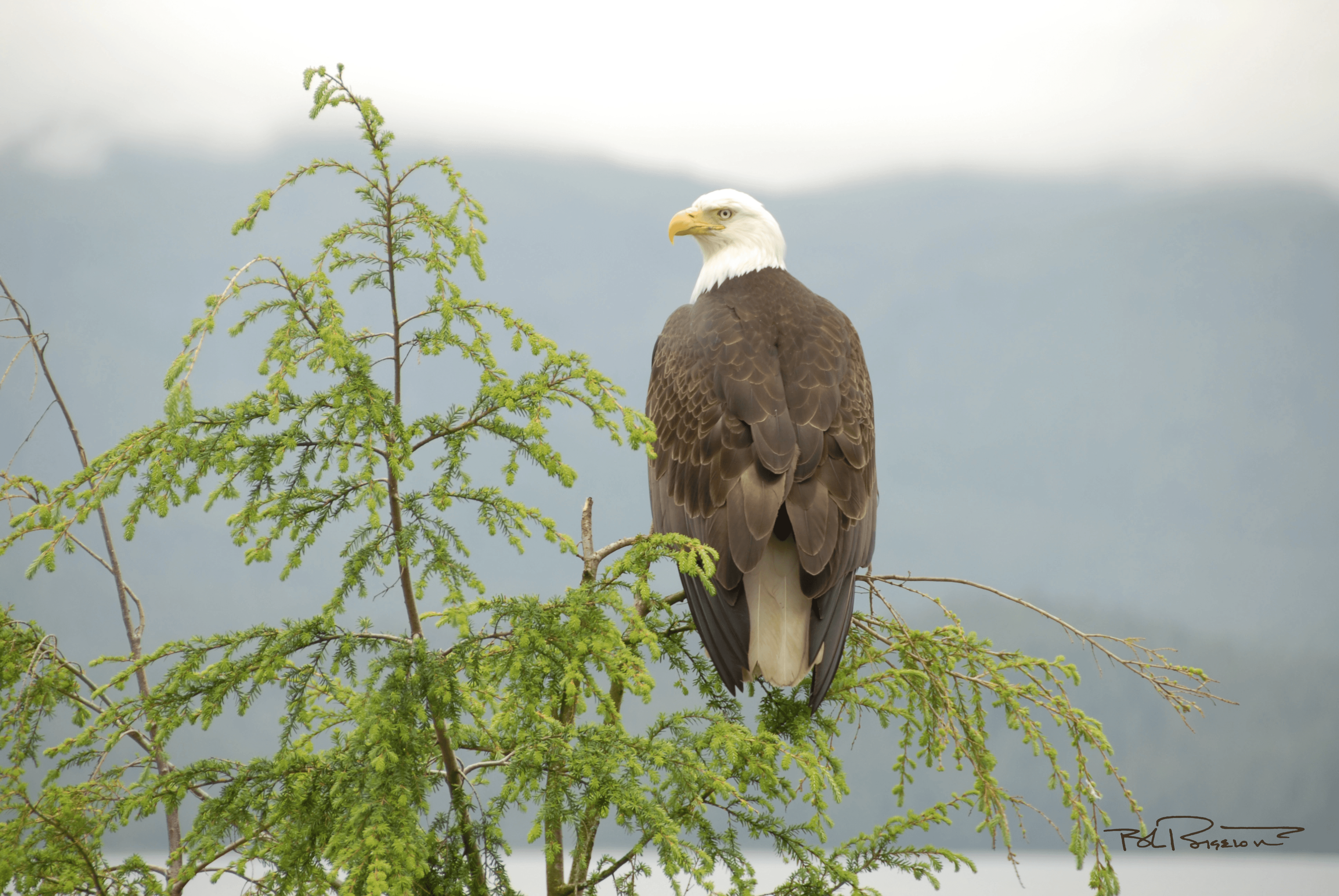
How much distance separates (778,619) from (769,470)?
427 mm

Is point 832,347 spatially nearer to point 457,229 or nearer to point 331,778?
point 457,229

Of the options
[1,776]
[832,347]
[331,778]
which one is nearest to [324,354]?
[331,778]

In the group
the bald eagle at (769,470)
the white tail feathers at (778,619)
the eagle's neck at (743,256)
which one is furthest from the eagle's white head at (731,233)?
the white tail feathers at (778,619)

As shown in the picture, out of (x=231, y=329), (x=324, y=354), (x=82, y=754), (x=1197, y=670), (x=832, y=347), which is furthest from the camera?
(x=832, y=347)

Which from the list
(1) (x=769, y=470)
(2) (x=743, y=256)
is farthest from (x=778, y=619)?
(2) (x=743, y=256)

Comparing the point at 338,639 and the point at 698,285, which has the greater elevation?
the point at 698,285

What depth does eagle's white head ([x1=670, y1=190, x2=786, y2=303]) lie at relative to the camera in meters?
4.02

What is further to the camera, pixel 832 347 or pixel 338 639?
pixel 832 347

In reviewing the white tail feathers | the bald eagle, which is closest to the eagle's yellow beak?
the bald eagle

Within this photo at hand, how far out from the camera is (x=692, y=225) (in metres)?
4.09

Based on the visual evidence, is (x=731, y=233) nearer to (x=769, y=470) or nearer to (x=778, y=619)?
(x=769, y=470)

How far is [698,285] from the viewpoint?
4.12m

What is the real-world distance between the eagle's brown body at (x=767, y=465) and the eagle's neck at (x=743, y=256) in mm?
454

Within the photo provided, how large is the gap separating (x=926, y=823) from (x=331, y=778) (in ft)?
5.64
